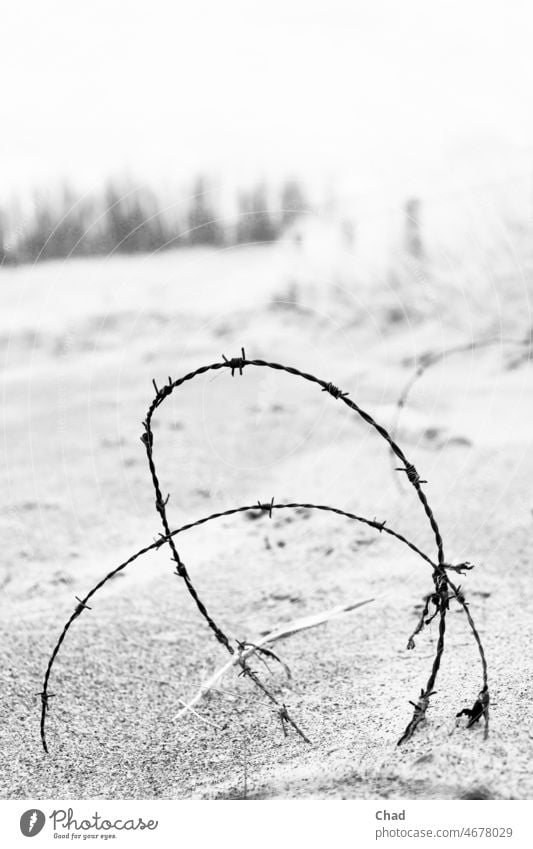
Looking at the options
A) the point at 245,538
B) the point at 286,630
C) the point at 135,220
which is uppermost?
the point at 135,220

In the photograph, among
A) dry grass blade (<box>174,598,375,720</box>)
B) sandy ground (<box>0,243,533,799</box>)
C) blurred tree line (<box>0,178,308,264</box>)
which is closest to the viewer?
sandy ground (<box>0,243,533,799</box>)

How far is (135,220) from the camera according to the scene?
3664 mm

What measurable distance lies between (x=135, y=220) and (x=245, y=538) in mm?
1637

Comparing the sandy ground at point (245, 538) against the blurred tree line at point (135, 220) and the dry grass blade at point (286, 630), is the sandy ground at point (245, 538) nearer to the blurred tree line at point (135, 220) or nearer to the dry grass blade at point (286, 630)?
the dry grass blade at point (286, 630)

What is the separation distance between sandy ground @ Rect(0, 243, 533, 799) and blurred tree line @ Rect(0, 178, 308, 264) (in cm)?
21

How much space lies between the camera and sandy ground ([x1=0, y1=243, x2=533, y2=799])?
153cm

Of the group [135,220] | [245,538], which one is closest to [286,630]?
[245,538]

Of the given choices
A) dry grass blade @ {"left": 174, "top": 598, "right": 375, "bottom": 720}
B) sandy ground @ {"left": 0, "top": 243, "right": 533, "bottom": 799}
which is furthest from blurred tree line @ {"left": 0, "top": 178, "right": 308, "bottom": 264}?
dry grass blade @ {"left": 174, "top": 598, "right": 375, "bottom": 720}

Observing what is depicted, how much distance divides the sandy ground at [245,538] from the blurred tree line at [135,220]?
0.21 metres

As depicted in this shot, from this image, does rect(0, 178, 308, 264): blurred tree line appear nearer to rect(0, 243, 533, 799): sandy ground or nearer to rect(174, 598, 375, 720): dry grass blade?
rect(0, 243, 533, 799): sandy ground

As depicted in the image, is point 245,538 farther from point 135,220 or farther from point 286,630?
point 135,220

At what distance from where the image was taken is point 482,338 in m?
4.15
